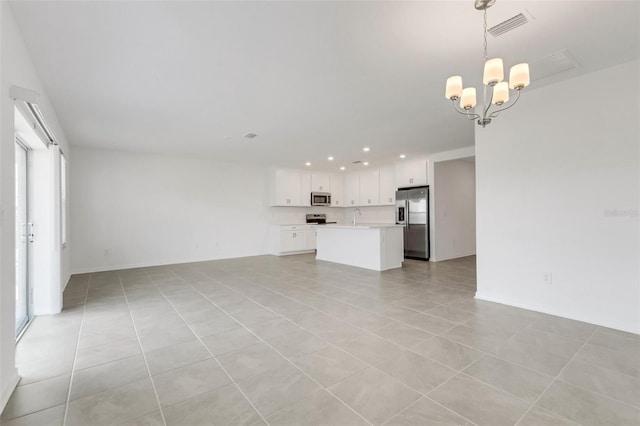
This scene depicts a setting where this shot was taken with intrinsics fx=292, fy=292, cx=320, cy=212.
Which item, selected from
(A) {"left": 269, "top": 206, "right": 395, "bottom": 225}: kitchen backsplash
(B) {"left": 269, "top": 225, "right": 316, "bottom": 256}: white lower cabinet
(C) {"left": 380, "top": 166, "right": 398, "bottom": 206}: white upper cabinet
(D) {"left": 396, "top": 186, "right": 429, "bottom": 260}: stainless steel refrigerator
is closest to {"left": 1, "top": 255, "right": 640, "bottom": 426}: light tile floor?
(D) {"left": 396, "top": 186, "right": 429, "bottom": 260}: stainless steel refrigerator

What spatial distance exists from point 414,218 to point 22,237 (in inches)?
276

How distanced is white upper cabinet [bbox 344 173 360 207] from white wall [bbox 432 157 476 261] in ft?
8.93

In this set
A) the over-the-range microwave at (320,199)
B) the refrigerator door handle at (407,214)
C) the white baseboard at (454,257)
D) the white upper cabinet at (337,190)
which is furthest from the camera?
the white upper cabinet at (337,190)

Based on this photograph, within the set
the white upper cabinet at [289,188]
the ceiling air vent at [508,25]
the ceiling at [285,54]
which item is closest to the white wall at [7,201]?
the ceiling at [285,54]

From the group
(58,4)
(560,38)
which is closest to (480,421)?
(560,38)

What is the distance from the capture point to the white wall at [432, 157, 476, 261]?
701 cm

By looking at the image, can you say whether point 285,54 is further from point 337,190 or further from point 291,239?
point 337,190

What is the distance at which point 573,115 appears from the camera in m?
3.13

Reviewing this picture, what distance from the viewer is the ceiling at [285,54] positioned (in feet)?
6.58

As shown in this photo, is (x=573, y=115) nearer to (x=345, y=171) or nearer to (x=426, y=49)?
(x=426, y=49)

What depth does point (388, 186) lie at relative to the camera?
8180mm

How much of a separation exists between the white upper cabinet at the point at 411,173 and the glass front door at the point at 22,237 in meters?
7.04

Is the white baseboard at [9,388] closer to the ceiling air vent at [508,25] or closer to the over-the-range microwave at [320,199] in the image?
the ceiling air vent at [508,25]

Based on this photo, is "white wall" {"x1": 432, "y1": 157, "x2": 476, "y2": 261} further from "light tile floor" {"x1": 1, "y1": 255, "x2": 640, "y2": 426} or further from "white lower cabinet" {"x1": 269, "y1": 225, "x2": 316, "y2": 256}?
"white lower cabinet" {"x1": 269, "y1": 225, "x2": 316, "y2": 256}
